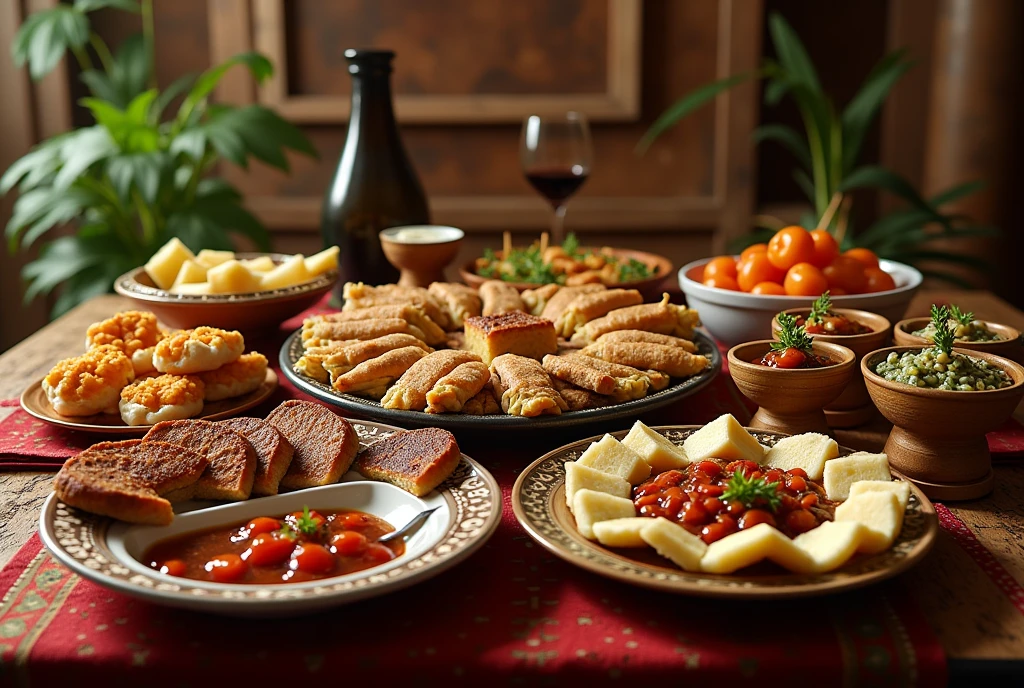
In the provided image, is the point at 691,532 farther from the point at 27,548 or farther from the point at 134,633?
the point at 27,548

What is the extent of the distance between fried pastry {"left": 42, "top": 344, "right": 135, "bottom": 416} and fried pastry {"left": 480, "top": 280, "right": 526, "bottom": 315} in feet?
2.37

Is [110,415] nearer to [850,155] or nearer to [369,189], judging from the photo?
[369,189]

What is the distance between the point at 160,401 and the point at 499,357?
57 centimetres

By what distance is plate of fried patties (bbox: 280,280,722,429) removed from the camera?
1.51 m

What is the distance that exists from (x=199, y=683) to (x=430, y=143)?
12.3 feet

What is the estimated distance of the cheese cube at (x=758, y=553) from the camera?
3.42ft

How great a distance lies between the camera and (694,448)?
136 cm

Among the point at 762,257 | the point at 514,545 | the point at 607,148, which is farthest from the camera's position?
the point at 607,148

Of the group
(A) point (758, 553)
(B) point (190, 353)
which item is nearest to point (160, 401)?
(B) point (190, 353)

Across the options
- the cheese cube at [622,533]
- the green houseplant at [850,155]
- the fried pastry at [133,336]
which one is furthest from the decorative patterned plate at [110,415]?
the green houseplant at [850,155]

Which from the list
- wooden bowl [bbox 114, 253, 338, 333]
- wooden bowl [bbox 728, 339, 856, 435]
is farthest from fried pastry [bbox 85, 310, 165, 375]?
wooden bowl [bbox 728, 339, 856, 435]

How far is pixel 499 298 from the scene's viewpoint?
2.05 metres

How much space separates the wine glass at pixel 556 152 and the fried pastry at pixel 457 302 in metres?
0.56

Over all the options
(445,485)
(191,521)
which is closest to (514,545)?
(445,485)
